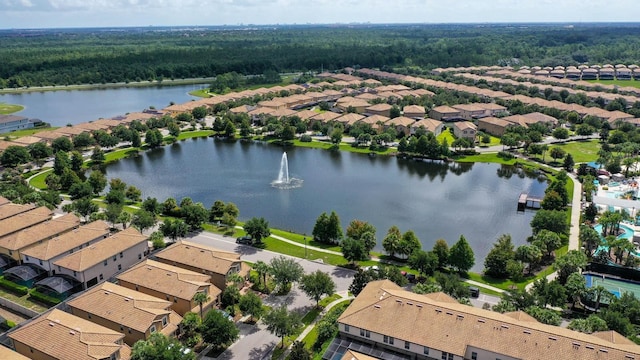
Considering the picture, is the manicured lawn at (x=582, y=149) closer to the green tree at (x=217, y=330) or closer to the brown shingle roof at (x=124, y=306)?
the green tree at (x=217, y=330)

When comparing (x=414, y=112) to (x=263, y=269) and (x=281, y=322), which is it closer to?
(x=263, y=269)

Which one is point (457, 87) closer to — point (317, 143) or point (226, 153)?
point (317, 143)

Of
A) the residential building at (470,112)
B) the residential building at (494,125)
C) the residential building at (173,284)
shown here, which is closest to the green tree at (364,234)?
the residential building at (173,284)

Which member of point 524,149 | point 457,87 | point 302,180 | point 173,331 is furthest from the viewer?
point 457,87

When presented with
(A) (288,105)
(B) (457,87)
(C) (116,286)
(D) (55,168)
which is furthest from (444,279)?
(B) (457,87)

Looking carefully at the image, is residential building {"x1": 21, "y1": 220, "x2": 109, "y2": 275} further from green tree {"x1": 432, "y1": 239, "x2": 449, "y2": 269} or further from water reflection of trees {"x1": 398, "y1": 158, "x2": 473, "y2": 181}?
water reflection of trees {"x1": 398, "y1": 158, "x2": 473, "y2": 181}

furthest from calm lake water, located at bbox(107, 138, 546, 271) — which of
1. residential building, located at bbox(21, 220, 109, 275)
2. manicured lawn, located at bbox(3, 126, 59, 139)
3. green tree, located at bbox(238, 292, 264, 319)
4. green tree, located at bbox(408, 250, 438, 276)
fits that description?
manicured lawn, located at bbox(3, 126, 59, 139)
